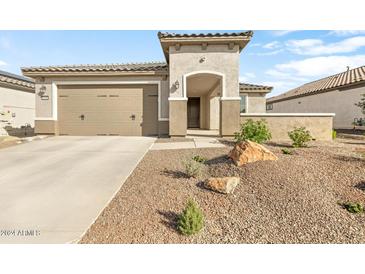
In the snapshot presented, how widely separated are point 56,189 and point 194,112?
693 inches

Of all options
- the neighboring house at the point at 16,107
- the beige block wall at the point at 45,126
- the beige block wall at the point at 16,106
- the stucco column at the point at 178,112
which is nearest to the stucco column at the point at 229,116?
the stucco column at the point at 178,112

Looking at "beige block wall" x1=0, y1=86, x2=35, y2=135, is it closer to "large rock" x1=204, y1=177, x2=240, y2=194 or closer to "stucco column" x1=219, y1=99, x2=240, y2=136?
"stucco column" x1=219, y1=99, x2=240, y2=136

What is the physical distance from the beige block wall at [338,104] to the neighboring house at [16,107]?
79.5 feet

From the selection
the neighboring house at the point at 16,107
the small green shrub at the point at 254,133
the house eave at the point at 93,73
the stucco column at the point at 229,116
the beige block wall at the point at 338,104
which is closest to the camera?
the small green shrub at the point at 254,133

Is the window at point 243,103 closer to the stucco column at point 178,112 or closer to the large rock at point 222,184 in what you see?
the stucco column at point 178,112

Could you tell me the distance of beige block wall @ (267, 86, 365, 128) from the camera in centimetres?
1770

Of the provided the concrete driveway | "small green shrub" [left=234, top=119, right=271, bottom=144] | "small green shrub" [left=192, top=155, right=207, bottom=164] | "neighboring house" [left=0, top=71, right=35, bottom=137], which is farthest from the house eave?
"small green shrub" [left=192, top=155, right=207, bottom=164]

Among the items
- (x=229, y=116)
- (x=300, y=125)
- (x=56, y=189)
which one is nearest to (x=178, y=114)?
(x=229, y=116)

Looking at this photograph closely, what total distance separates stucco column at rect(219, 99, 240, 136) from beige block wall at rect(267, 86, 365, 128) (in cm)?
1166

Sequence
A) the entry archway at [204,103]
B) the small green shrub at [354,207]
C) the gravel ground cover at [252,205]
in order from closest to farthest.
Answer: the gravel ground cover at [252,205] < the small green shrub at [354,207] < the entry archway at [204,103]

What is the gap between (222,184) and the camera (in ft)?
15.5

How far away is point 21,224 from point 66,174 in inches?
96.8

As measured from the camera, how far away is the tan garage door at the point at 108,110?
43.6 ft
